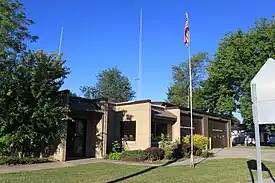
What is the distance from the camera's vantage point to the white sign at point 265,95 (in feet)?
18.9

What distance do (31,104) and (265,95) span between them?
45.8 feet

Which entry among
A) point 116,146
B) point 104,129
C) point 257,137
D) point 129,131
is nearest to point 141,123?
point 129,131

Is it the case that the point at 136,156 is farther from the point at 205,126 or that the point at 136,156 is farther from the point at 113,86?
the point at 113,86

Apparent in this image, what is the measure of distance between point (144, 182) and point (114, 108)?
45.8ft

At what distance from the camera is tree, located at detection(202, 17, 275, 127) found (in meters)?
36.4

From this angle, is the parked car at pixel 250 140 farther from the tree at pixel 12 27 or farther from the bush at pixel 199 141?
the tree at pixel 12 27

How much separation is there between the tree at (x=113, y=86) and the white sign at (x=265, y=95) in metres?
41.4

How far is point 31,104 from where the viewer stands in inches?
678

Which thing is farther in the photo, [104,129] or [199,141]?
[199,141]

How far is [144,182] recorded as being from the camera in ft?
35.2

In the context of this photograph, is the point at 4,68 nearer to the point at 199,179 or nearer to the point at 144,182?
the point at 144,182

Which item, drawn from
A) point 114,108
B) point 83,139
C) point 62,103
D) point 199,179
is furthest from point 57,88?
point 199,179

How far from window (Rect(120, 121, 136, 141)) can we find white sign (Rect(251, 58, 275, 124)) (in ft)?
57.4

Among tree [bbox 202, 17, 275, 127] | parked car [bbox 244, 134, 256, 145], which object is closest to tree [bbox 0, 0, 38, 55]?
tree [bbox 202, 17, 275, 127]
